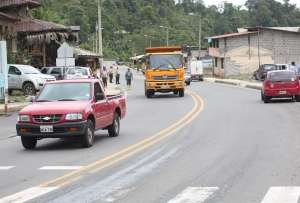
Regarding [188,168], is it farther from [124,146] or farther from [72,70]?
[72,70]

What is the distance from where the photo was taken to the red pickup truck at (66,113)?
1490 cm

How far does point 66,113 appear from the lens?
1490 cm

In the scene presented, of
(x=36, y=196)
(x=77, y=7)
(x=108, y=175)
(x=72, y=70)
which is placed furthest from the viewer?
(x=77, y=7)

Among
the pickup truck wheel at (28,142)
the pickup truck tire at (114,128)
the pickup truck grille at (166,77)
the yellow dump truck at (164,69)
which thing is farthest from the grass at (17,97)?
the pickup truck wheel at (28,142)

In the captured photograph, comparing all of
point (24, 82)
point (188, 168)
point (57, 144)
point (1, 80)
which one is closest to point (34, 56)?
point (24, 82)

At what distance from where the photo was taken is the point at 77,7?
4225 inches

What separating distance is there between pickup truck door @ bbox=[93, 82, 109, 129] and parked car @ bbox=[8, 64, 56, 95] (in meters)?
19.9

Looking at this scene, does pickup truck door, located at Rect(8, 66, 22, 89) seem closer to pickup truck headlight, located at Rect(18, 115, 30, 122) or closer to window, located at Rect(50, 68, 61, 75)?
window, located at Rect(50, 68, 61, 75)

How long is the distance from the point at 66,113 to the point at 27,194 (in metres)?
5.44

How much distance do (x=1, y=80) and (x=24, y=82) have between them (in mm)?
7337

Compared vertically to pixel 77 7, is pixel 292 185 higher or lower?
lower

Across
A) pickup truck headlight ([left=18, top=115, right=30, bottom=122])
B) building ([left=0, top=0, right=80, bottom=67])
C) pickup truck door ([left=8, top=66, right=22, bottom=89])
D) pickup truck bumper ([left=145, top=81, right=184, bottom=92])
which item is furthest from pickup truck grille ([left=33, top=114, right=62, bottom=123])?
building ([left=0, top=0, right=80, bottom=67])

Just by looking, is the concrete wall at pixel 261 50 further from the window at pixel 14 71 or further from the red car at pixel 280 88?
the red car at pixel 280 88

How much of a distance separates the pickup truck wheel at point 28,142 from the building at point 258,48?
232ft
